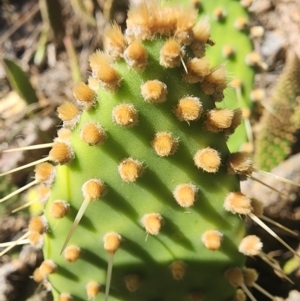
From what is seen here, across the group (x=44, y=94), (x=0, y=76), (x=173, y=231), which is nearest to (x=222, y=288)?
(x=173, y=231)

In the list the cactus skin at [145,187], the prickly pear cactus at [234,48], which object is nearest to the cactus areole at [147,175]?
the cactus skin at [145,187]

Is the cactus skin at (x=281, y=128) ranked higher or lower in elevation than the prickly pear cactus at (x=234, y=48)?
lower

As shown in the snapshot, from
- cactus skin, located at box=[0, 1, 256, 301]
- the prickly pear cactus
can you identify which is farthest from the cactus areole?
the prickly pear cactus

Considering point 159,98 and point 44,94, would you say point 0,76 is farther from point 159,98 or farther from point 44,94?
point 159,98

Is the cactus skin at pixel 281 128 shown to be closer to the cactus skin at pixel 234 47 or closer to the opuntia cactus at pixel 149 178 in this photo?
the cactus skin at pixel 234 47

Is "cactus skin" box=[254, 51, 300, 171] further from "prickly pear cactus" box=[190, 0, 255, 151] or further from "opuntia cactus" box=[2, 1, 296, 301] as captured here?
"opuntia cactus" box=[2, 1, 296, 301]

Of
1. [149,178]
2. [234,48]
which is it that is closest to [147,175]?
[149,178]
